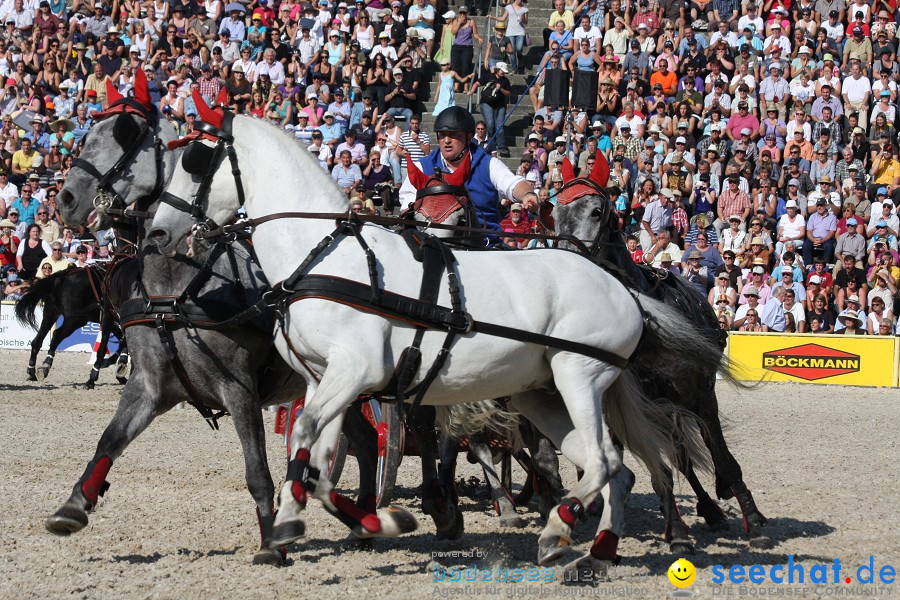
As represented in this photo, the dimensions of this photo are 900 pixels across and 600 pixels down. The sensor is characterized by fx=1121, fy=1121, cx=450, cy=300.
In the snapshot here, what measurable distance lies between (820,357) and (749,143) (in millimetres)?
3967

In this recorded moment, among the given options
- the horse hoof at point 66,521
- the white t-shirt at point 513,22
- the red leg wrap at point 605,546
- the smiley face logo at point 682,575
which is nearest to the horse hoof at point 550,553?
the red leg wrap at point 605,546

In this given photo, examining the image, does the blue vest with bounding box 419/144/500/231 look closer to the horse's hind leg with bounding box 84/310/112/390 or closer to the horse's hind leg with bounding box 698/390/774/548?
the horse's hind leg with bounding box 698/390/774/548

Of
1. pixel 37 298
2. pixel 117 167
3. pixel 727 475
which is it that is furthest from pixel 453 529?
pixel 37 298

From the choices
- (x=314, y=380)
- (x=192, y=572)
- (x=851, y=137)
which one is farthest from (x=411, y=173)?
(x=851, y=137)

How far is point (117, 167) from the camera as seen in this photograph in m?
6.11

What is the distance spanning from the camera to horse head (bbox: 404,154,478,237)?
649 centimetres

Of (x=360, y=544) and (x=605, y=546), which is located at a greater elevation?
(x=605, y=546)

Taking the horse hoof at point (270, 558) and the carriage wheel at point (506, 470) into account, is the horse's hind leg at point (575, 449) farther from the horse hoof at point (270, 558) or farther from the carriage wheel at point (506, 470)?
the carriage wheel at point (506, 470)

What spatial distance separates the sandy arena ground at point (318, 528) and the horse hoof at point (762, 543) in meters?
0.05

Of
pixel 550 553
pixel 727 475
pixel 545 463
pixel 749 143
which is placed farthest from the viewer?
pixel 749 143

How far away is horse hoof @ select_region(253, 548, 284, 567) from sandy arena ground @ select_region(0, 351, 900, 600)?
0.18 ft

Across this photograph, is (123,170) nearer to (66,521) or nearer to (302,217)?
(302,217)

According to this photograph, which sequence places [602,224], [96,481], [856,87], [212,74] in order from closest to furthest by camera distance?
1. [96,481]
2. [602,224]
3. [856,87]
4. [212,74]

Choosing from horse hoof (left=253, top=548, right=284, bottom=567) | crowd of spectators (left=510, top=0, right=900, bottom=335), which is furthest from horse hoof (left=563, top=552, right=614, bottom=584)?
crowd of spectators (left=510, top=0, right=900, bottom=335)
